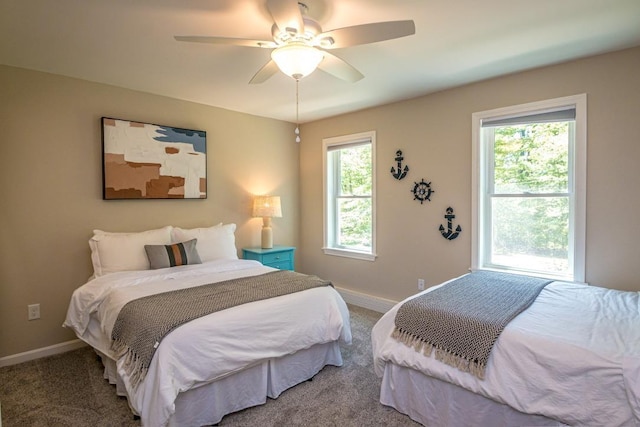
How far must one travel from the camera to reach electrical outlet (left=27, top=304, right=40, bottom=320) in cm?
294

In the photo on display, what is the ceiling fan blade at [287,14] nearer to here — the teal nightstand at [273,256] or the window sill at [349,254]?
the teal nightstand at [273,256]

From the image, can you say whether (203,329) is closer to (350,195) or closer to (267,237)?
(267,237)

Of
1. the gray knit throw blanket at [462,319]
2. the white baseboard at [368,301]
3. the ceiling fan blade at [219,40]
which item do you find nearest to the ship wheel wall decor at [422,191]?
the white baseboard at [368,301]

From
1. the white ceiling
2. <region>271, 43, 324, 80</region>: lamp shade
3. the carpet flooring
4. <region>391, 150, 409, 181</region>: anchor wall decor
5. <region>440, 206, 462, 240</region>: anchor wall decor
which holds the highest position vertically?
the white ceiling

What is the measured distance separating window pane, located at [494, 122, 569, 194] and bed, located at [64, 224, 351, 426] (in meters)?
1.97

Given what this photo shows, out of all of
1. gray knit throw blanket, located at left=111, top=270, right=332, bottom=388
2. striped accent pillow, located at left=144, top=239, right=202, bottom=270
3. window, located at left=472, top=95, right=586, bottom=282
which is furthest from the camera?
striped accent pillow, located at left=144, top=239, right=202, bottom=270

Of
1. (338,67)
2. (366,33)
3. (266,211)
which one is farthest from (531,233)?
(266,211)

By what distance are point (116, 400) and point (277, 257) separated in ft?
7.41

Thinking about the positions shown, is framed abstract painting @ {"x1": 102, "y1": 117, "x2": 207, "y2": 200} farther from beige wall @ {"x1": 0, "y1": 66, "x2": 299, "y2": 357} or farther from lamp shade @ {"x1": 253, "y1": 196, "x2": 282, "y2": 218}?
lamp shade @ {"x1": 253, "y1": 196, "x2": 282, "y2": 218}

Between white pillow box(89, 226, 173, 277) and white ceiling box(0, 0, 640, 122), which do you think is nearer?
white ceiling box(0, 0, 640, 122)

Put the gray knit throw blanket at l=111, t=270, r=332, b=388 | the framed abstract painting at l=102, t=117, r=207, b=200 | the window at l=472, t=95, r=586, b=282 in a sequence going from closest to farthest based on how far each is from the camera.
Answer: the gray knit throw blanket at l=111, t=270, r=332, b=388 → the window at l=472, t=95, r=586, b=282 → the framed abstract painting at l=102, t=117, r=207, b=200

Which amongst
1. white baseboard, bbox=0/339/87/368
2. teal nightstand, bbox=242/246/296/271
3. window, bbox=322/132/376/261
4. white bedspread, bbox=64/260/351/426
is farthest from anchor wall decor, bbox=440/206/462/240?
white baseboard, bbox=0/339/87/368

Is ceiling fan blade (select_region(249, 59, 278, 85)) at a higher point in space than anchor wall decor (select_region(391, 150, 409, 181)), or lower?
higher

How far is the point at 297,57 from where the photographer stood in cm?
195
